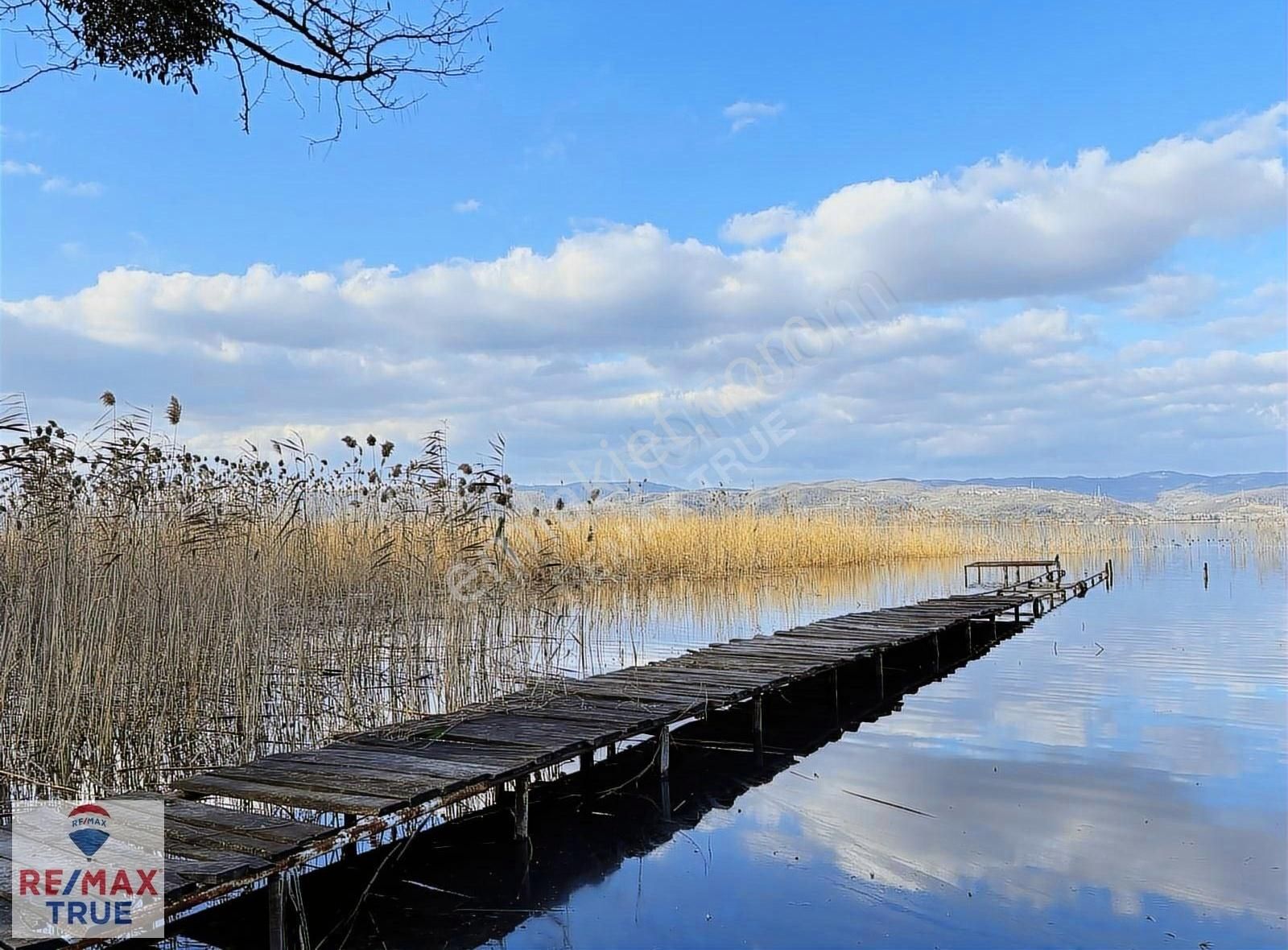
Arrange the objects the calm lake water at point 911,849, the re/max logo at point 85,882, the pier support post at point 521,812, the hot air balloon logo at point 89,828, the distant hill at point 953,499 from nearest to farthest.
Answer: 1. the re/max logo at point 85,882
2. the hot air balloon logo at point 89,828
3. the calm lake water at point 911,849
4. the pier support post at point 521,812
5. the distant hill at point 953,499

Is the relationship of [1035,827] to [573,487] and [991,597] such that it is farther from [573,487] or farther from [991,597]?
[991,597]

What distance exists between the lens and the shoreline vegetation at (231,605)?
16.7 feet

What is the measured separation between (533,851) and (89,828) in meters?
1.78

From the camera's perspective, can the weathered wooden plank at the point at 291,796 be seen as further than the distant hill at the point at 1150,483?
No

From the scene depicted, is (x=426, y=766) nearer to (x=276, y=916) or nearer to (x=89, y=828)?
(x=276, y=916)

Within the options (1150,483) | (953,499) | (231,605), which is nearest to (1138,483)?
(1150,483)

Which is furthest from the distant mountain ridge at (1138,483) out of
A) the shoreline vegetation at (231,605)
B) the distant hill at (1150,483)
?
the shoreline vegetation at (231,605)

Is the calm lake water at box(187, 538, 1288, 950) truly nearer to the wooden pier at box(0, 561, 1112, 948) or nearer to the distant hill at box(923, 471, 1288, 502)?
the wooden pier at box(0, 561, 1112, 948)

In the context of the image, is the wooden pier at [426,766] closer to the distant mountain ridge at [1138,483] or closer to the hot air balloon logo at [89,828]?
the hot air balloon logo at [89,828]

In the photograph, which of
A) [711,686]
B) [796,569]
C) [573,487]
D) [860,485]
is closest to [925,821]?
[711,686]

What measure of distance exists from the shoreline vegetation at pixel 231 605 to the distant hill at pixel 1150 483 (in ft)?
411

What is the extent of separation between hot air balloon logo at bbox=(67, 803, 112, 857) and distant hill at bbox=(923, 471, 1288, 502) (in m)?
129

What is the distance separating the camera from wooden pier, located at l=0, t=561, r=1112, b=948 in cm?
317

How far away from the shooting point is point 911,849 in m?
Result: 4.35
